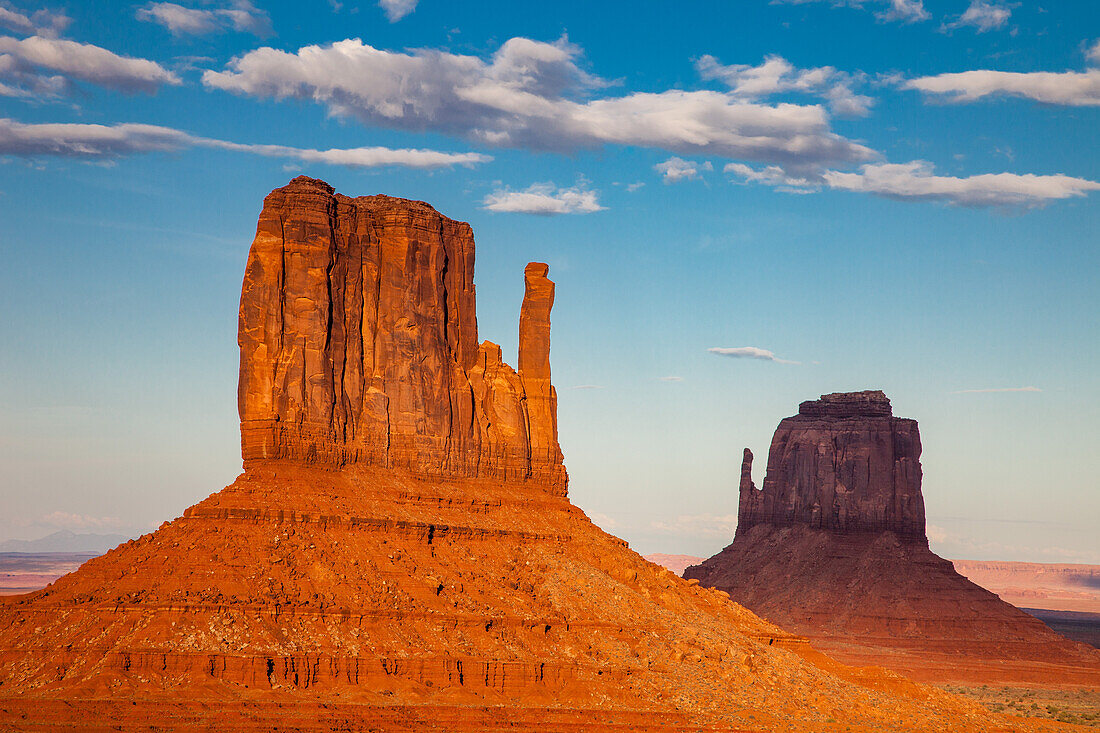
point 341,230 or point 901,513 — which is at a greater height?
point 341,230

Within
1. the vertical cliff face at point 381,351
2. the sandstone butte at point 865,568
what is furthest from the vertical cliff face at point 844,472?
the vertical cliff face at point 381,351

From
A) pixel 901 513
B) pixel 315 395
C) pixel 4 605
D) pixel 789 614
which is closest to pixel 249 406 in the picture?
pixel 315 395

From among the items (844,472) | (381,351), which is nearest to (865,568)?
(844,472)

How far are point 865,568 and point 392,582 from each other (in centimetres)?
9755

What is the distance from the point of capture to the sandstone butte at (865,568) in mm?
135500

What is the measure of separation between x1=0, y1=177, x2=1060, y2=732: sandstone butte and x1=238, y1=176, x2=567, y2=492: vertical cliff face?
127mm

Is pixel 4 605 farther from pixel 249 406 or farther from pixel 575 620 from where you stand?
pixel 575 620

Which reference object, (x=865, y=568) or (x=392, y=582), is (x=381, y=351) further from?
(x=865, y=568)

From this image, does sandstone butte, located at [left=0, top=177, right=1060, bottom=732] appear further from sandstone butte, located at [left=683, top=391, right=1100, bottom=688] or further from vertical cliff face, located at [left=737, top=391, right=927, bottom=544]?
vertical cliff face, located at [left=737, top=391, right=927, bottom=544]

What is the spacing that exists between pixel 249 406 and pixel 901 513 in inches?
4117

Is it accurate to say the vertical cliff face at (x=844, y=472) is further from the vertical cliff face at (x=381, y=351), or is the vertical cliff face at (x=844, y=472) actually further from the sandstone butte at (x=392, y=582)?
the vertical cliff face at (x=381, y=351)

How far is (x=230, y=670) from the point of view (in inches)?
2351

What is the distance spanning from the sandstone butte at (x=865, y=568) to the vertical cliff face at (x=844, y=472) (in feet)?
0.50

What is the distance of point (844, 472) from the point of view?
168 m
